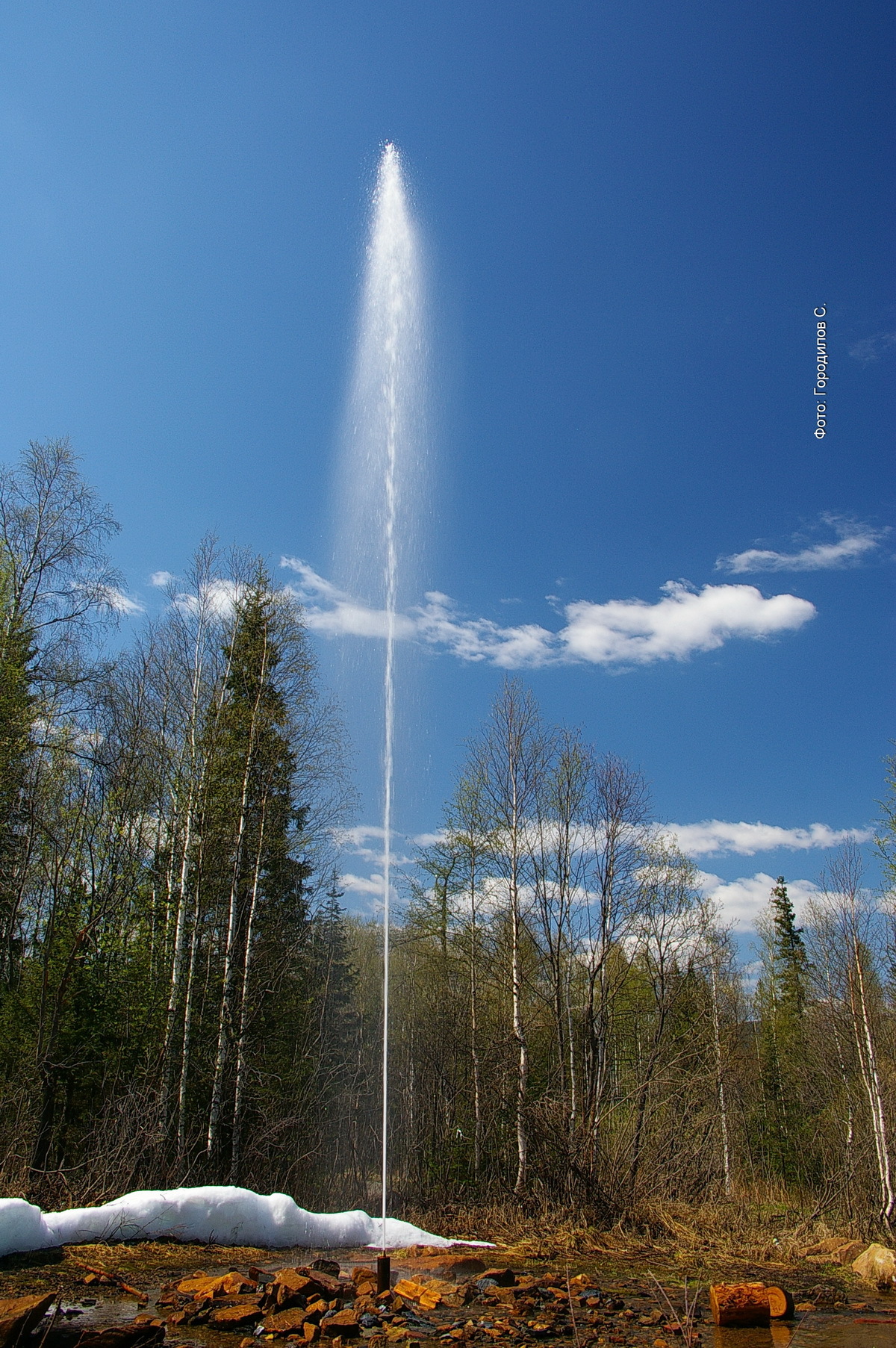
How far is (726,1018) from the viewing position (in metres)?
27.3

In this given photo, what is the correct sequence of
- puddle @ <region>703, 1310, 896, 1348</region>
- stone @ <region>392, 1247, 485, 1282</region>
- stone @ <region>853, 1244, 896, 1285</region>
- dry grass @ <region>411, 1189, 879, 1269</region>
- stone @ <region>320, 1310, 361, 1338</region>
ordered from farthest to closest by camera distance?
dry grass @ <region>411, 1189, 879, 1269</region>
stone @ <region>853, 1244, 896, 1285</region>
stone @ <region>392, 1247, 485, 1282</region>
puddle @ <region>703, 1310, 896, 1348</region>
stone @ <region>320, 1310, 361, 1338</region>

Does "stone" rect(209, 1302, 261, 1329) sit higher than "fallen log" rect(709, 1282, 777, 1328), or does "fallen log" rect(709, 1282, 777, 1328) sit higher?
"stone" rect(209, 1302, 261, 1329)

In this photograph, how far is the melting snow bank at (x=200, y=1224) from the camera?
23.5 ft

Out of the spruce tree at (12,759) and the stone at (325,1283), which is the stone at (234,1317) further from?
the spruce tree at (12,759)

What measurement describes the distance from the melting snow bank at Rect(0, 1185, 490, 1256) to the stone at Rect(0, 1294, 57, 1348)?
272 cm

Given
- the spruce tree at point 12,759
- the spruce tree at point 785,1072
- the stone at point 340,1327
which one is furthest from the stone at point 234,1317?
the spruce tree at point 785,1072

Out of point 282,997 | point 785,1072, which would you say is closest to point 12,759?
point 282,997

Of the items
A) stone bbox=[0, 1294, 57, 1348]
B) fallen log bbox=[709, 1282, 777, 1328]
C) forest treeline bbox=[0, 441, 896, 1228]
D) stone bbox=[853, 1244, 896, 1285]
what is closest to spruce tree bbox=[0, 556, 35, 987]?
forest treeline bbox=[0, 441, 896, 1228]

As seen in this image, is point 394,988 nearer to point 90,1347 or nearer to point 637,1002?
point 637,1002

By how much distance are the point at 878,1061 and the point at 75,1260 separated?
20.4 metres

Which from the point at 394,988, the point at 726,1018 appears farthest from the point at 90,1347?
the point at 726,1018

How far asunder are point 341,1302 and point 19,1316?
7.84ft

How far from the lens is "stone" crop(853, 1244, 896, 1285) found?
8.34 metres

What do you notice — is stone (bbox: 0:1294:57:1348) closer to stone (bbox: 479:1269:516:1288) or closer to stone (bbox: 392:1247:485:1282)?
stone (bbox: 479:1269:516:1288)
